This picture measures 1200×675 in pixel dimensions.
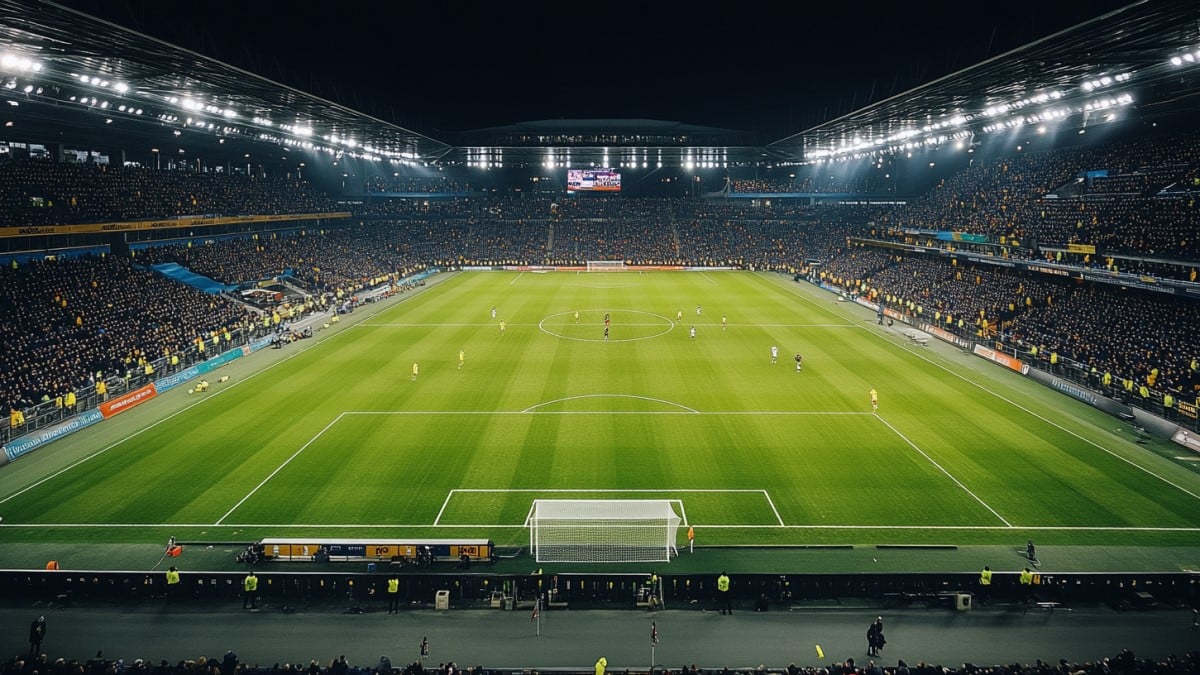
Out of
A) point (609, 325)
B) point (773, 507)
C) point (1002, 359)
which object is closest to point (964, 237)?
point (1002, 359)

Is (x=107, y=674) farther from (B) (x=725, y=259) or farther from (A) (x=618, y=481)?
(B) (x=725, y=259)

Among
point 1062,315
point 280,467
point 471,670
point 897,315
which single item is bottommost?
point 471,670

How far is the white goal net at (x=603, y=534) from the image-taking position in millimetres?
19609

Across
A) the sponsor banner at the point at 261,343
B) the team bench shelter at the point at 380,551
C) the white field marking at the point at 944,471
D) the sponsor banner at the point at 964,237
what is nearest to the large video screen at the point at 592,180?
the sponsor banner at the point at 964,237

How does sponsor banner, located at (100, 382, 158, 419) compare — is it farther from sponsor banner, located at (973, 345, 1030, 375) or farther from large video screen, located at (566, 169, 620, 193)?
large video screen, located at (566, 169, 620, 193)

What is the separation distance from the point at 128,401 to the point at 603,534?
26.4 meters

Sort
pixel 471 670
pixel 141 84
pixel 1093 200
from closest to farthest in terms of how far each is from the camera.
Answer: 1. pixel 471 670
2. pixel 141 84
3. pixel 1093 200

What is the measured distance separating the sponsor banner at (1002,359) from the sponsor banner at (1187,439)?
36.1ft

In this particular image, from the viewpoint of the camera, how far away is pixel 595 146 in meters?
93.7

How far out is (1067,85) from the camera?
43062 mm

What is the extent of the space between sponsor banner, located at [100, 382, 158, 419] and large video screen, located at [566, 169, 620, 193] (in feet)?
262

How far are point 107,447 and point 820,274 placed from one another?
7184 cm

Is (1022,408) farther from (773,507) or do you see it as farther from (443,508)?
(443,508)

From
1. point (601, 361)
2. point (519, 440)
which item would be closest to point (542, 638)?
point (519, 440)
